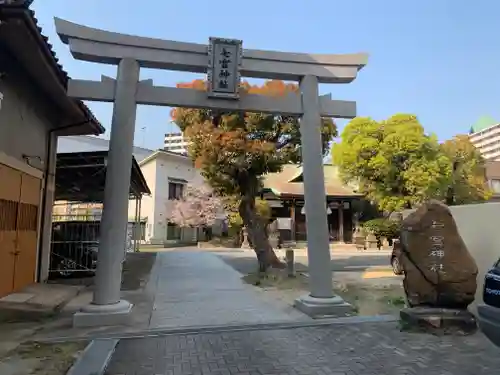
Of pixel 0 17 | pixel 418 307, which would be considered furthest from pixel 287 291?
pixel 0 17

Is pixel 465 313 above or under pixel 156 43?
under

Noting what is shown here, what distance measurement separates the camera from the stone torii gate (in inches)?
259

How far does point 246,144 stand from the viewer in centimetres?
1242

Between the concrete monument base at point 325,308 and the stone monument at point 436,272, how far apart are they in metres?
1.11

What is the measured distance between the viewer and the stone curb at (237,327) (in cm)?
576

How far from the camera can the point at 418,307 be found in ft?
20.3

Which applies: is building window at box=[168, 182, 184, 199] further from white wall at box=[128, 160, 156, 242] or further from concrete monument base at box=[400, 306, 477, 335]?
concrete monument base at box=[400, 306, 477, 335]

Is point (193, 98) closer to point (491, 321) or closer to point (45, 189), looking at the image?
point (45, 189)

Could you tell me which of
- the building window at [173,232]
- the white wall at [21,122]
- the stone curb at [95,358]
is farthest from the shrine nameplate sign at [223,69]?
the building window at [173,232]

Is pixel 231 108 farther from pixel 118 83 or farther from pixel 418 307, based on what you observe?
pixel 418 307

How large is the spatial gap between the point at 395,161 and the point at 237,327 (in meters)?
21.7

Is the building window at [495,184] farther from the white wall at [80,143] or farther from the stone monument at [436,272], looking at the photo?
the stone monument at [436,272]

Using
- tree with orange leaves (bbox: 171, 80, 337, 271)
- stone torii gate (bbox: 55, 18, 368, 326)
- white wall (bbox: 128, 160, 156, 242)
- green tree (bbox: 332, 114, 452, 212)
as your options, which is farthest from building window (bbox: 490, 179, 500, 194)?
stone torii gate (bbox: 55, 18, 368, 326)

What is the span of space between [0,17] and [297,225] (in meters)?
28.1
